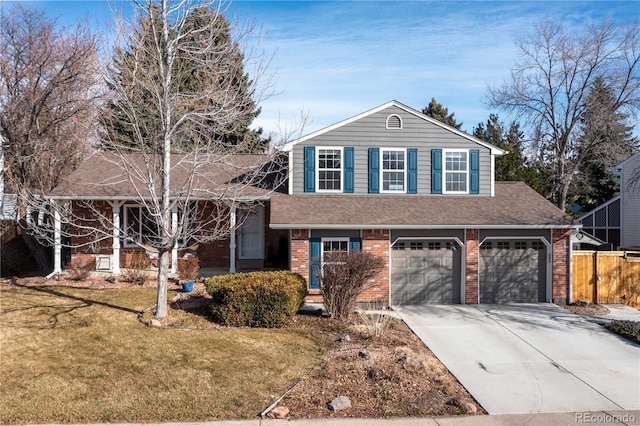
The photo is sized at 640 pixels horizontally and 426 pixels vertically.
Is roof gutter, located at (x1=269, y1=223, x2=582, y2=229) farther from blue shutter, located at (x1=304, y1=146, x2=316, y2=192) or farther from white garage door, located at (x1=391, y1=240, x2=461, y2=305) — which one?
blue shutter, located at (x1=304, y1=146, x2=316, y2=192)

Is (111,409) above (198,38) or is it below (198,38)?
below

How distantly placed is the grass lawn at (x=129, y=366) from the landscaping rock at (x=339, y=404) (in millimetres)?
1003

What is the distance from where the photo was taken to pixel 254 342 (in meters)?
9.91

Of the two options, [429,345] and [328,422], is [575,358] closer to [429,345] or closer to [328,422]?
[429,345]

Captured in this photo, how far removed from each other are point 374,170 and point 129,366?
9.96m

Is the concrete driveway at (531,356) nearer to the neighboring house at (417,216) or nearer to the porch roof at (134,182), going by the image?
the neighboring house at (417,216)

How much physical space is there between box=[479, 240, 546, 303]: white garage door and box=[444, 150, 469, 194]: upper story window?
2406 mm

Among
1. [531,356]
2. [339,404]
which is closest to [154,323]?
[339,404]

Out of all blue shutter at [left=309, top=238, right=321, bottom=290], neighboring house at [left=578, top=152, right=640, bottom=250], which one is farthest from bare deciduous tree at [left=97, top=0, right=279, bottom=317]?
neighboring house at [left=578, top=152, right=640, bottom=250]

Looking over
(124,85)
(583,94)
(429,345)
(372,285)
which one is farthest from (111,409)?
(583,94)

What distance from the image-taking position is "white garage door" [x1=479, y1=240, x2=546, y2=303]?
14.6 metres

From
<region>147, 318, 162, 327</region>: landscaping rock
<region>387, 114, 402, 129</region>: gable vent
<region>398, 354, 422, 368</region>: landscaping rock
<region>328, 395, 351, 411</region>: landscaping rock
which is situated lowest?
<region>328, 395, 351, 411</region>: landscaping rock

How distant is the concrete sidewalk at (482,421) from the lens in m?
6.66

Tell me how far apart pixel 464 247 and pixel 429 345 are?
479 centimetres
